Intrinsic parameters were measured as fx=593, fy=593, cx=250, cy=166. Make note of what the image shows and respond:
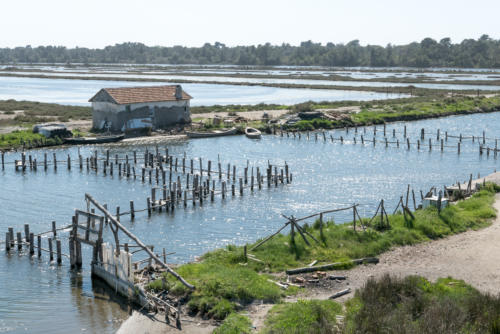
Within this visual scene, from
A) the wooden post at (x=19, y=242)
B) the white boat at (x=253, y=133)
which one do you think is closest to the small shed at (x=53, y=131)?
the white boat at (x=253, y=133)

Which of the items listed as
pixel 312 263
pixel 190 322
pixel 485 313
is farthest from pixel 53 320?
pixel 485 313

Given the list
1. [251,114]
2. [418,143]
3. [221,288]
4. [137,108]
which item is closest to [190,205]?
[221,288]

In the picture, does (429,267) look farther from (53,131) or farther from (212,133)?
(53,131)

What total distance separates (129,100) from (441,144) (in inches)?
1214

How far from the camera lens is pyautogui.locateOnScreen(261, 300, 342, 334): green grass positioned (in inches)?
642

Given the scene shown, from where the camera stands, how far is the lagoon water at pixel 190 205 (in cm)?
2147

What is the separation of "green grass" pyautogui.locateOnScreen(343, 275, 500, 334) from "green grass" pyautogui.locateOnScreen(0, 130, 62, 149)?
4314 centimetres

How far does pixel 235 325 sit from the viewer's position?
685 inches

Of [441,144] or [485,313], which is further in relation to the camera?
[441,144]

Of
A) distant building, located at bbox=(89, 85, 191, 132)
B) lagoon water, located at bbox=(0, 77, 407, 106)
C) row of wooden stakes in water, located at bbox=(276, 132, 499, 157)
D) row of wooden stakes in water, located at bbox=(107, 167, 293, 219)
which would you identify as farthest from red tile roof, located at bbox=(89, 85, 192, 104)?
lagoon water, located at bbox=(0, 77, 407, 106)

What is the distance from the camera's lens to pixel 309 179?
43.4 metres

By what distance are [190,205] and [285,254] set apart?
13795mm

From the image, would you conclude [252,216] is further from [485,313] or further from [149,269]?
[485,313]

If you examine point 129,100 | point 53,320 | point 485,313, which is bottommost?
point 53,320
